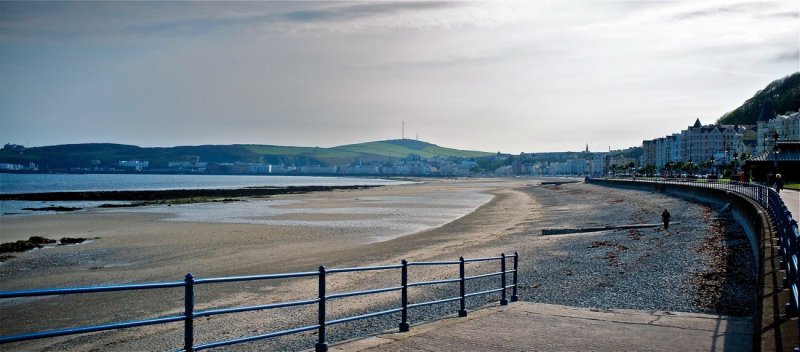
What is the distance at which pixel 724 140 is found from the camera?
437 ft

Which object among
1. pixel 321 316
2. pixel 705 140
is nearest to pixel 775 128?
pixel 705 140

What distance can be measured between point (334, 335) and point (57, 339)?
5273mm

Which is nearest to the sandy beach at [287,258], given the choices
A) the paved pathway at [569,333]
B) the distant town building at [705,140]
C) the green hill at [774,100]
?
the paved pathway at [569,333]

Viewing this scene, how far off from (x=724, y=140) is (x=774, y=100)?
40.4m

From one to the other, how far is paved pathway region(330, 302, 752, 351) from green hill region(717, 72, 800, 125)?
163540 mm

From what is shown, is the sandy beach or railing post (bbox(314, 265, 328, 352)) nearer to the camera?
railing post (bbox(314, 265, 328, 352))

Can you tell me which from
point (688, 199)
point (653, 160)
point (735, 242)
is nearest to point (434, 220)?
point (688, 199)

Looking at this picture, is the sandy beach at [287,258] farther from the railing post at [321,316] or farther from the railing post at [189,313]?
the railing post at [189,313]

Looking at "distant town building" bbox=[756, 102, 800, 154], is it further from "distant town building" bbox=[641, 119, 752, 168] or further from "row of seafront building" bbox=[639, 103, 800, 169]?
"distant town building" bbox=[641, 119, 752, 168]

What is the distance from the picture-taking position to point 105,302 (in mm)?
14688

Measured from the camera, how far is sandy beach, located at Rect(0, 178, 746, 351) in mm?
12656

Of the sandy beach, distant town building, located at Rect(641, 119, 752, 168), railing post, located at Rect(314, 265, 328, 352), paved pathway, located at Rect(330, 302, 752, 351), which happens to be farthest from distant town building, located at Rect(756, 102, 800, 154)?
railing post, located at Rect(314, 265, 328, 352)

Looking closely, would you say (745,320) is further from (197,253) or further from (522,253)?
(197,253)

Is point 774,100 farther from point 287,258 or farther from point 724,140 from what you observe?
point 287,258
